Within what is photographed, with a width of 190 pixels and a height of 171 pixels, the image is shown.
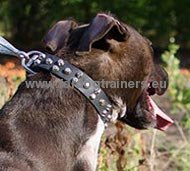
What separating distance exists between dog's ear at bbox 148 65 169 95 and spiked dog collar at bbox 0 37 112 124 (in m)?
0.41

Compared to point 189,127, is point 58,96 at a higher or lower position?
higher

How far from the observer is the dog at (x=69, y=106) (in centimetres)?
374

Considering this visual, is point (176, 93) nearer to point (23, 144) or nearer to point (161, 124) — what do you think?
point (161, 124)

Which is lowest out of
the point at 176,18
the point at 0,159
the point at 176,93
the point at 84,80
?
the point at 176,18

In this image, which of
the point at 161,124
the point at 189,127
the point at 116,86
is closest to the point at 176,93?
the point at 189,127

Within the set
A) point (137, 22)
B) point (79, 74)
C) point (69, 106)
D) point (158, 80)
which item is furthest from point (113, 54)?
point (137, 22)

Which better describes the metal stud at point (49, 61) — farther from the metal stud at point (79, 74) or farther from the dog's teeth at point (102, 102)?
the dog's teeth at point (102, 102)

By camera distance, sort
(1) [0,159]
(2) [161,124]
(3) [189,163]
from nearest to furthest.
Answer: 1. (1) [0,159]
2. (2) [161,124]
3. (3) [189,163]

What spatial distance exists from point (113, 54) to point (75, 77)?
0.81ft

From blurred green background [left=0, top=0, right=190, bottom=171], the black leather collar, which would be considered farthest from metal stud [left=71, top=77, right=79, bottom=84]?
blurred green background [left=0, top=0, right=190, bottom=171]

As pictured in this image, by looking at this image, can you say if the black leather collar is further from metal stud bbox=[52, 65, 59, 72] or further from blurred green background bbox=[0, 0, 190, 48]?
blurred green background bbox=[0, 0, 190, 48]

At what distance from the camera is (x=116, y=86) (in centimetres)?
396

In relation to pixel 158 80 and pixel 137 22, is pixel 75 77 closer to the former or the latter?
pixel 158 80

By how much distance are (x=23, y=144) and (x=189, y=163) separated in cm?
253
